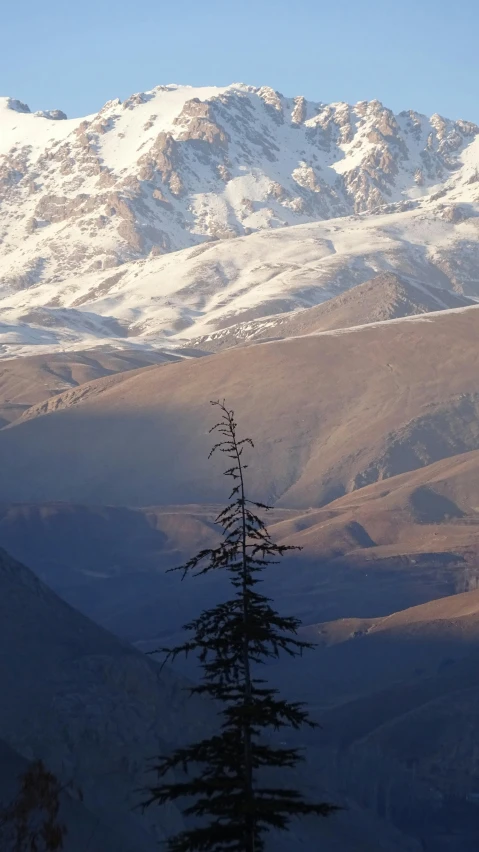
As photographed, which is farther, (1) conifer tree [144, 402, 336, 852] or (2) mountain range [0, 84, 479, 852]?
(2) mountain range [0, 84, 479, 852]

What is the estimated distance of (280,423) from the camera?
157 m

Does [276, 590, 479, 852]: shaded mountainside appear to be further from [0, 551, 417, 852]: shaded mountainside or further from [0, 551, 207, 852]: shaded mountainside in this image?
[0, 551, 207, 852]: shaded mountainside

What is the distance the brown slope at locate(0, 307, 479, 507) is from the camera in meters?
152

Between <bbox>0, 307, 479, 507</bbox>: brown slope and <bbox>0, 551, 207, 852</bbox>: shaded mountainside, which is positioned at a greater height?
<bbox>0, 307, 479, 507</bbox>: brown slope

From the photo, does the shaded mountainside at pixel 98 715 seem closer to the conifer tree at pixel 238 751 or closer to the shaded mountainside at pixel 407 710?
the shaded mountainside at pixel 407 710

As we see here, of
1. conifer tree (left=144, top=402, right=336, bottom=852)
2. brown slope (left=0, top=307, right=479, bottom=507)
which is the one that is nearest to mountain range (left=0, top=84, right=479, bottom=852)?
brown slope (left=0, top=307, right=479, bottom=507)

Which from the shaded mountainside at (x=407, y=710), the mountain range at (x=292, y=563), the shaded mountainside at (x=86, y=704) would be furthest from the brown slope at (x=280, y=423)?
the shaded mountainside at (x=86, y=704)

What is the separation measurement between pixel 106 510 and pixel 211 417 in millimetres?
20238

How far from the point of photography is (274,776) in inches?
1996

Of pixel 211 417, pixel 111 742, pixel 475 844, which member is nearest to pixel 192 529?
pixel 211 417

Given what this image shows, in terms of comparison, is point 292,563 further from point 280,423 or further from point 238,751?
point 238,751

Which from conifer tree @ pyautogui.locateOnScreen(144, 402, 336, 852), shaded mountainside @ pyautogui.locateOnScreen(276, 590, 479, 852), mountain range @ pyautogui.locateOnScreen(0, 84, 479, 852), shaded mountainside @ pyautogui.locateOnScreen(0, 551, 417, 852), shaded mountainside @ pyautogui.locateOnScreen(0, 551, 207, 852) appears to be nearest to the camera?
conifer tree @ pyautogui.locateOnScreen(144, 402, 336, 852)

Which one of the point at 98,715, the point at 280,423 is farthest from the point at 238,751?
the point at 280,423

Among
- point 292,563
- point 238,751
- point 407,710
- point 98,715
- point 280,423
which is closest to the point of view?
point 238,751
